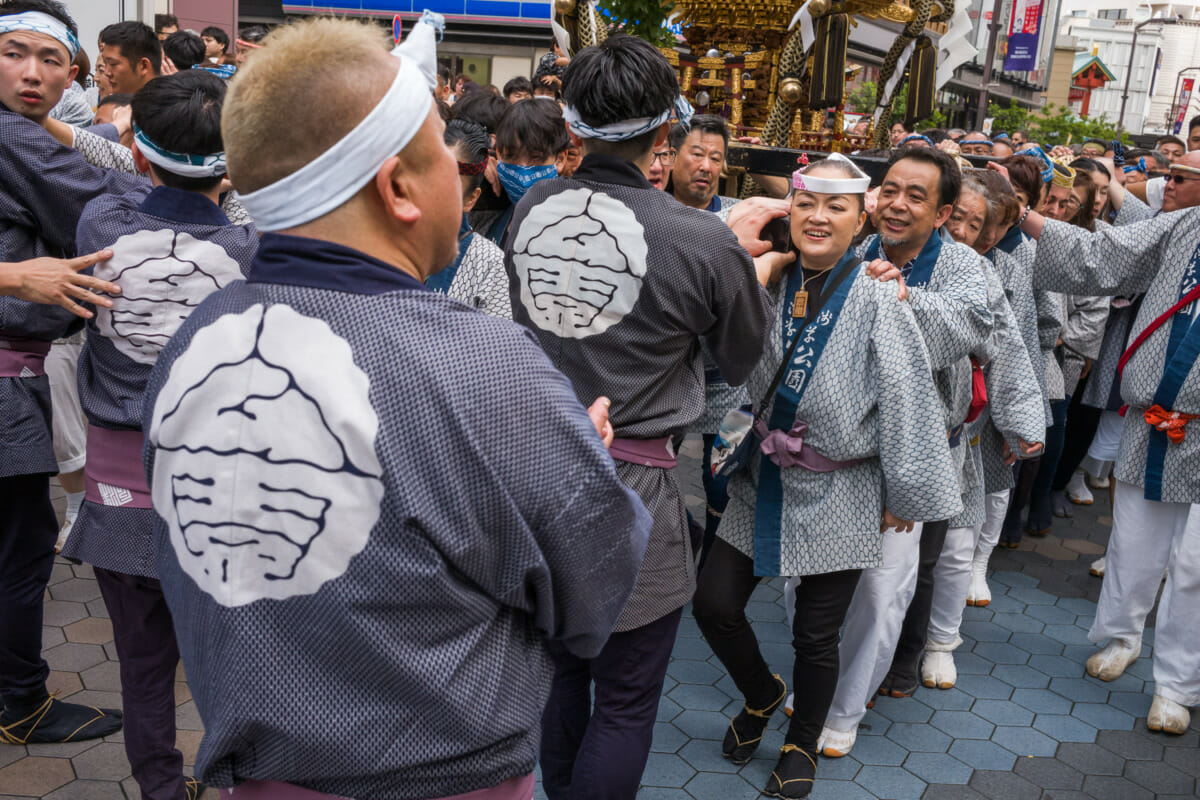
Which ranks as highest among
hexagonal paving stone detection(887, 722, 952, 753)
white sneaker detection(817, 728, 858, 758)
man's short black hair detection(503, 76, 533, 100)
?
man's short black hair detection(503, 76, 533, 100)

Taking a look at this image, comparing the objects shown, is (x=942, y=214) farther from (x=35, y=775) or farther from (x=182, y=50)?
(x=182, y=50)

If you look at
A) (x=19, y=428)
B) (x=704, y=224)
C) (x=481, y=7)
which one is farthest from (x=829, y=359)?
(x=481, y=7)

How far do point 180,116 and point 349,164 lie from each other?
1293 millimetres

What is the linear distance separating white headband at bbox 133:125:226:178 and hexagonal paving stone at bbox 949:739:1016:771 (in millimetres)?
2965

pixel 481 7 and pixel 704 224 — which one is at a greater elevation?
pixel 481 7

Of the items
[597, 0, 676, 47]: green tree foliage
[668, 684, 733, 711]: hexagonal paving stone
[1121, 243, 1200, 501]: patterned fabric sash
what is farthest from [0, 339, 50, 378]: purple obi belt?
[597, 0, 676, 47]: green tree foliage

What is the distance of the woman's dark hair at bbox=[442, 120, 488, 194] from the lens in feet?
10.6

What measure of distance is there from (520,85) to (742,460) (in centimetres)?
535

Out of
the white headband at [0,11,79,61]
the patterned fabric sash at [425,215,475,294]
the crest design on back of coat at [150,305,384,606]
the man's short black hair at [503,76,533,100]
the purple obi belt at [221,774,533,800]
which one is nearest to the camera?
the crest design on back of coat at [150,305,384,606]

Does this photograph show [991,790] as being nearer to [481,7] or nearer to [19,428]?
[19,428]

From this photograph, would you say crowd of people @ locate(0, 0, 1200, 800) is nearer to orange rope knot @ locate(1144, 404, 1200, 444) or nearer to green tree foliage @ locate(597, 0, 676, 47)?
orange rope knot @ locate(1144, 404, 1200, 444)

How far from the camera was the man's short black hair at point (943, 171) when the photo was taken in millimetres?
3371

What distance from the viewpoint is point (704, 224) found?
2396 millimetres

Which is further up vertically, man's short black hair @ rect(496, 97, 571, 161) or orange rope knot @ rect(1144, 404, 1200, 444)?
man's short black hair @ rect(496, 97, 571, 161)
